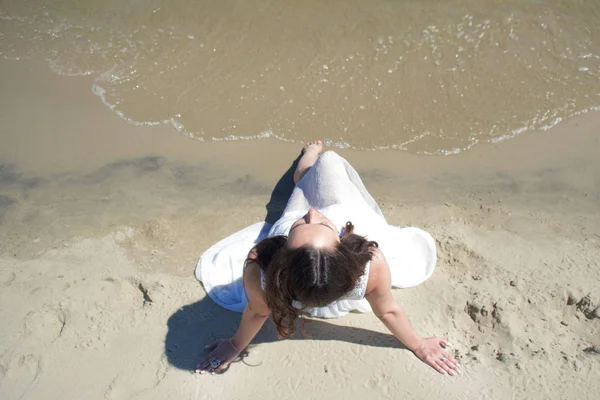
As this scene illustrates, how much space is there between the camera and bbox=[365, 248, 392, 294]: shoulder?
2473 millimetres

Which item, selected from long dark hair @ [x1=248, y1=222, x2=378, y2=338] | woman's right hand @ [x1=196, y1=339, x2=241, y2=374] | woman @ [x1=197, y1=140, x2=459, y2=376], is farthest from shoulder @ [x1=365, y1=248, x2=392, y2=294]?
woman's right hand @ [x1=196, y1=339, x2=241, y2=374]

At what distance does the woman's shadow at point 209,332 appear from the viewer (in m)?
3.07

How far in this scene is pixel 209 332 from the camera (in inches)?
127

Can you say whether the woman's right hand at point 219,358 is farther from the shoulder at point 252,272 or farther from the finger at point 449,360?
the finger at point 449,360

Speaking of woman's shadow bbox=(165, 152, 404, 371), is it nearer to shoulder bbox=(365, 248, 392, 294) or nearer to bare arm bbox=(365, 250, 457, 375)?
bare arm bbox=(365, 250, 457, 375)

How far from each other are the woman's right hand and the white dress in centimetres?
35

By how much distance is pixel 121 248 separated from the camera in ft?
12.5

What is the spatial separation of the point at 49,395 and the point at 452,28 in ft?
16.2

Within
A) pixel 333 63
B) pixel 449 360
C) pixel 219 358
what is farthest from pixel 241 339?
pixel 333 63

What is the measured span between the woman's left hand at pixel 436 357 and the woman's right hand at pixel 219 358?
1.12 meters

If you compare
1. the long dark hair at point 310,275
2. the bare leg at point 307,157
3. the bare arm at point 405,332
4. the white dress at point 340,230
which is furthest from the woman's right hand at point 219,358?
the bare leg at point 307,157

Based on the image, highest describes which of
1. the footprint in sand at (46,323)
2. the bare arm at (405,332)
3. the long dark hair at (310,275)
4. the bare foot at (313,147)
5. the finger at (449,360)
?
the long dark hair at (310,275)

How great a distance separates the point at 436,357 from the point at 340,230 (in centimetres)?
96

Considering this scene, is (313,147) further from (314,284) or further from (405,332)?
(314,284)
